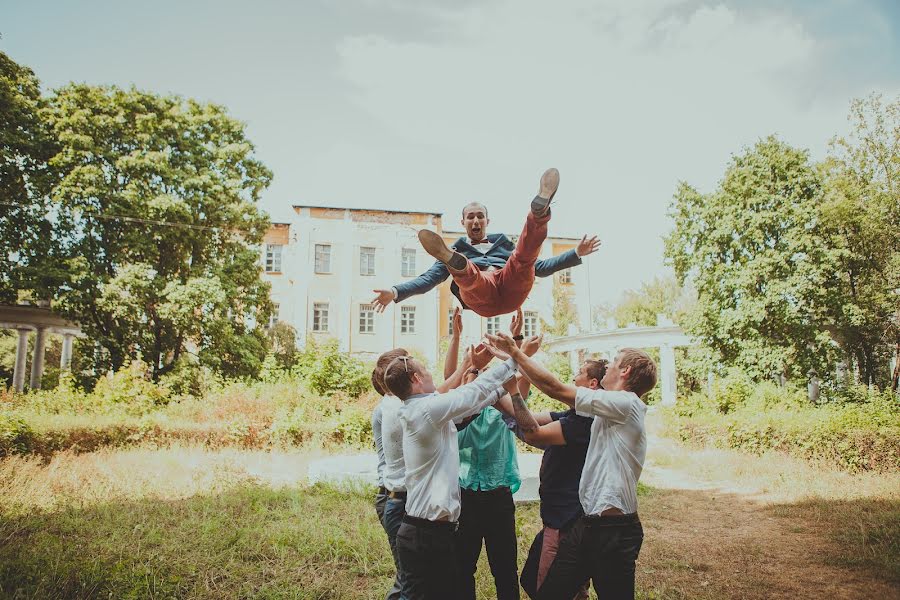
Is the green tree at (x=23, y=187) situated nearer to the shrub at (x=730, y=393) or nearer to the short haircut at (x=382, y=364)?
the short haircut at (x=382, y=364)

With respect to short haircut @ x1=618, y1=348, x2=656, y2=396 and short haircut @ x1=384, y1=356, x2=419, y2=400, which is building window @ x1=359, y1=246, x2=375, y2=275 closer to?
short haircut @ x1=384, y1=356, x2=419, y2=400

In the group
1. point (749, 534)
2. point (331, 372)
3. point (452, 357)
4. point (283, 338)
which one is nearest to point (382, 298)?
point (452, 357)

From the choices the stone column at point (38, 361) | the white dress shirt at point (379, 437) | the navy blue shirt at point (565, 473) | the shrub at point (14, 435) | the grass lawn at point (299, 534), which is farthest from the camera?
the stone column at point (38, 361)

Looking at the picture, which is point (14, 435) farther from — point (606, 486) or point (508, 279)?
point (606, 486)

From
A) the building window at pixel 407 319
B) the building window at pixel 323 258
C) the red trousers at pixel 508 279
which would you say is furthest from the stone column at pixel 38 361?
the red trousers at pixel 508 279

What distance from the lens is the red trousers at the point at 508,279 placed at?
3.11m

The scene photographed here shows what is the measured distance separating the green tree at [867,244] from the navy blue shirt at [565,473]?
48.5ft

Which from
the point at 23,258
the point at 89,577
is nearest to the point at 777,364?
the point at 89,577

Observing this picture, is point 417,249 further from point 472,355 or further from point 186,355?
point 472,355

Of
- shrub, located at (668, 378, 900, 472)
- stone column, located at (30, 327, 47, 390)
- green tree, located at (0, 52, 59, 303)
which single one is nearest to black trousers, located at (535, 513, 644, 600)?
shrub, located at (668, 378, 900, 472)

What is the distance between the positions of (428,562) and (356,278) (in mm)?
25727

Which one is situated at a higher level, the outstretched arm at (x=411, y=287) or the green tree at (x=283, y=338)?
the green tree at (x=283, y=338)

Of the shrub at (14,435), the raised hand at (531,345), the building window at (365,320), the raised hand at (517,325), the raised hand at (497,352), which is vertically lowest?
the shrub at (14,435)

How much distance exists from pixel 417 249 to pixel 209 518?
2327 centimetres
